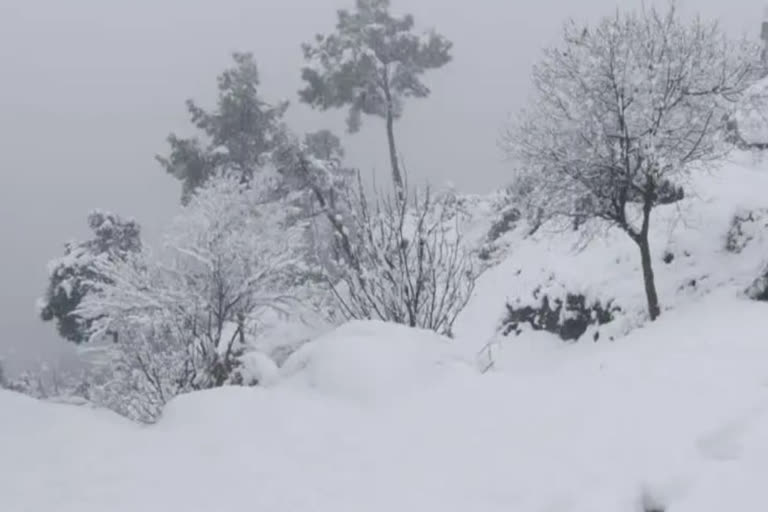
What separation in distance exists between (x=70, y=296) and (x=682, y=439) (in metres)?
28.1

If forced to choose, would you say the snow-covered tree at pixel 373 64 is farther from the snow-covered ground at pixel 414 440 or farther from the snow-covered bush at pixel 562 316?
the snow-covered ground at pixel 414 440

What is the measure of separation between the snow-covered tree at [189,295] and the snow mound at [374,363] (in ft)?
29.1

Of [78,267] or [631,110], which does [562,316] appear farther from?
[78,267]

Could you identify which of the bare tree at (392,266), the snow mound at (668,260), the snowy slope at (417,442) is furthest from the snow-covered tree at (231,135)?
the snowy slope at (417,442)

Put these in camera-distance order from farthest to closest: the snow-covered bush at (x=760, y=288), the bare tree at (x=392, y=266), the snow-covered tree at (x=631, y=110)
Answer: the snow-covered tree at (x=631, y=110), the snow-covered bush at (x=760, y=288), the bare tree at (x=392, y=266)

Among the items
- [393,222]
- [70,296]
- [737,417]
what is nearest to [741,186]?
[393,222]

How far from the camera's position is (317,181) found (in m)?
27.5

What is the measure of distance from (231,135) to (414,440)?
25013mm

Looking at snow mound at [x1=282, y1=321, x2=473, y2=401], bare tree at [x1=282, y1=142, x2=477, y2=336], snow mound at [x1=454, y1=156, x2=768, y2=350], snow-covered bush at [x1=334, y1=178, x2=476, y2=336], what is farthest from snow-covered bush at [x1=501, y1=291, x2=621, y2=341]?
snow mound at [x1=282, y1=321, x2=473, y2=401]

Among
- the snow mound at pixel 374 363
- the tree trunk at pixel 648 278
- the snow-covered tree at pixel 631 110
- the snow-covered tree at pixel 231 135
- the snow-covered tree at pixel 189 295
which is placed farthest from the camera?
the snow-covered tree at pixel 231 135

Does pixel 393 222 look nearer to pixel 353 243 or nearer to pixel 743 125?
pixel 353 243

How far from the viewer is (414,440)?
554 cm

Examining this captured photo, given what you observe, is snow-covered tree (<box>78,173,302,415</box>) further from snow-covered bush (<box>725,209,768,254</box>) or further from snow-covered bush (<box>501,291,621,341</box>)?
snow-covered bush (<box>725,209,768,254</box>)

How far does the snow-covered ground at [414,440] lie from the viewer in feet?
14.5
